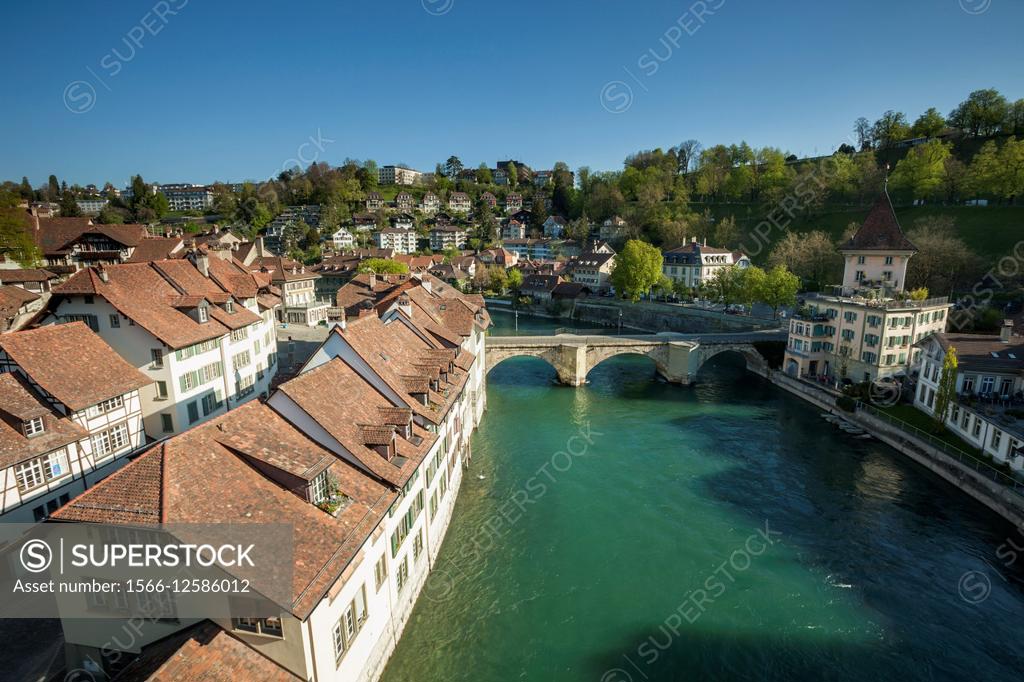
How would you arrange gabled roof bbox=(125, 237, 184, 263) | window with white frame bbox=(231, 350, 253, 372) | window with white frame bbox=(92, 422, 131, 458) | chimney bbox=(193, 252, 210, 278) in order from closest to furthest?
window with white frame bbox=(92, 422, 131, 458)
window with white frame bbox=(231, 350, 253, 372)
chimney bbox=(193, 252, 210, 278)
gabled roof bbox=(125, 237, 184, 263)

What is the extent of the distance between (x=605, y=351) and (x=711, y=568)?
102 feet

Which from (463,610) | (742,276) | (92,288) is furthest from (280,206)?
(463,610)

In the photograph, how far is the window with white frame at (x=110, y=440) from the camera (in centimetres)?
2192

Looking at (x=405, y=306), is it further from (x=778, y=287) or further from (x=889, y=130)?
(x=889, y=130)

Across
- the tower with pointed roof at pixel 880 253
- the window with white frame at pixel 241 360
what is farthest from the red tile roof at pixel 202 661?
the tower with pointed roof at pixel 880 253

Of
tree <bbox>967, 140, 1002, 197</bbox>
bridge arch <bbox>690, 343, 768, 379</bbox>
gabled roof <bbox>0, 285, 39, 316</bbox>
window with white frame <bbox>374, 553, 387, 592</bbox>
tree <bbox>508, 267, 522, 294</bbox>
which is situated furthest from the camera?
tree <bbox>508, 267, 522, 294</bbox>

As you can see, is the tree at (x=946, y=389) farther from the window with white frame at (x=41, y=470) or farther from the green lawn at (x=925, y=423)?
the window with white frame at (x=41, y=470)

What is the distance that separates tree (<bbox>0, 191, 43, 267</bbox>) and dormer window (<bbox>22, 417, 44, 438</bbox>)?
3964 centimetres

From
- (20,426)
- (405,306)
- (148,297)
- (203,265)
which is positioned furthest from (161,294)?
(405,306)

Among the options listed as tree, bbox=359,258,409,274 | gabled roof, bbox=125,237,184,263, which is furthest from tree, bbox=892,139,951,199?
gabled roof, bbox=125,237,184,263

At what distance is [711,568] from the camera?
75.5ft

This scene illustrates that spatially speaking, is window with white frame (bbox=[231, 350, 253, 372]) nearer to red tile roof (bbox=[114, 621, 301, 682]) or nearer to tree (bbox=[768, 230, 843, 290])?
red tile roof (bbox=[114, 621, 301, 682])

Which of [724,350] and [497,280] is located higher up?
[497,280]

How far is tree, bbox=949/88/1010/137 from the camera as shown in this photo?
320 feet
